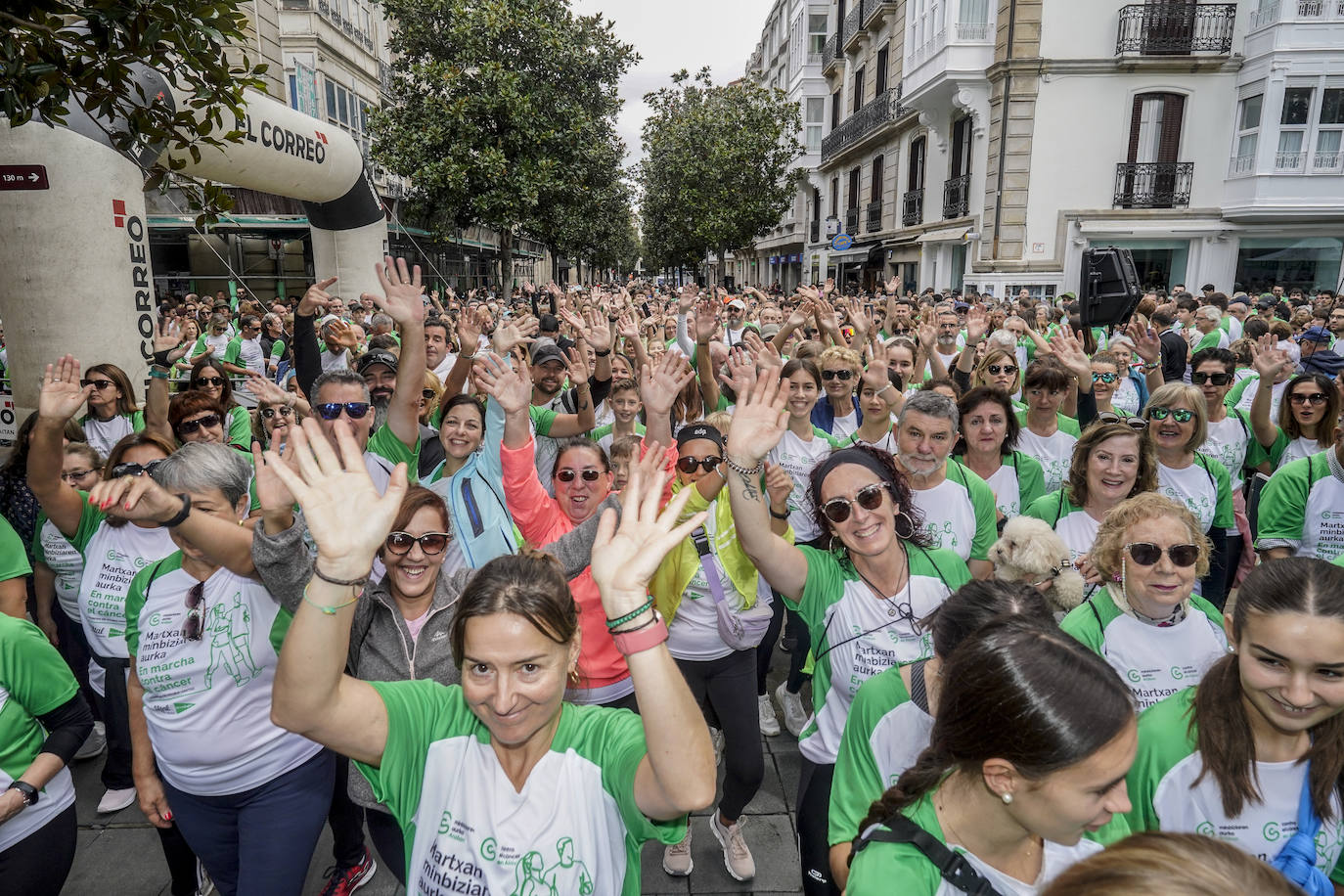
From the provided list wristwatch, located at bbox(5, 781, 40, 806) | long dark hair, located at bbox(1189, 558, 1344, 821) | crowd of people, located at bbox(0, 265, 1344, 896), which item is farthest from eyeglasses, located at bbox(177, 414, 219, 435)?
long dark hair, located at bbox(1189, 558, 1344, 821)

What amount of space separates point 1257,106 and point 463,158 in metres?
19.1

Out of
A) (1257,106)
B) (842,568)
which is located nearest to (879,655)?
(842,568)

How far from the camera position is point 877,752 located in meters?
2.18

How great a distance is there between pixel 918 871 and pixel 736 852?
6.64ft

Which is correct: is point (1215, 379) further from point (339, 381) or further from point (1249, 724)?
point (339, 381)

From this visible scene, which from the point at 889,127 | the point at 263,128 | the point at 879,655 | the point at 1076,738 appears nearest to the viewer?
the point at 1076,738

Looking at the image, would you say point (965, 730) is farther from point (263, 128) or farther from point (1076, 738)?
point (263, 128)

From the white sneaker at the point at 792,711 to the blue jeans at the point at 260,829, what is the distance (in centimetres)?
273

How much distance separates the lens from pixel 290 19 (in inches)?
840

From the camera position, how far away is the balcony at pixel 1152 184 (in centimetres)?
1961

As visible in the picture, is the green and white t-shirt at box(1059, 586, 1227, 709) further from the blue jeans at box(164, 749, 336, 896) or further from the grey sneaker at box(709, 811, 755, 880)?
the blue jeans at box(164, 749, 336, 896)

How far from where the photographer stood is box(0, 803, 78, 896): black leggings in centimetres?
241

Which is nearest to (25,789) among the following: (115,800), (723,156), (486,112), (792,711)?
(115,800)

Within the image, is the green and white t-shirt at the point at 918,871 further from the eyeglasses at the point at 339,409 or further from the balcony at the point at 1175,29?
the balcony at the point at 1175,29
